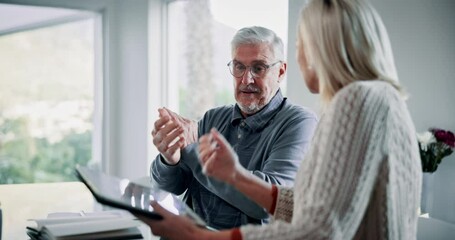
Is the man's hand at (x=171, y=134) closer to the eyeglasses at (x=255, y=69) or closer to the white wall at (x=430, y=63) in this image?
the eyeglasses at (x=255, y=69)

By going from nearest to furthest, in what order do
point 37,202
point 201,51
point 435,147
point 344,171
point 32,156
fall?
1. point 344,171
2. point 435,147
3. point 37,202
4. point 201,51
5. point 32,156

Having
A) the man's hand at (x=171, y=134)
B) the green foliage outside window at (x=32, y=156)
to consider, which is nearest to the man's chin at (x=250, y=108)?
the man's hand at (x=171, y=134)

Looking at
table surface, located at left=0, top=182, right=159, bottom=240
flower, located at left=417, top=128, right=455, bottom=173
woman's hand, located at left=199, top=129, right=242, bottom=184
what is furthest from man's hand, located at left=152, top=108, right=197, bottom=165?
flower, located at left=417, top=128, right=455, bottom=173

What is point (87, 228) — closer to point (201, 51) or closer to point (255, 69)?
point (255, 69)

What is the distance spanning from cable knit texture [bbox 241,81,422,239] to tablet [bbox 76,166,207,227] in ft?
0.68

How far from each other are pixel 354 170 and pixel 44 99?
12.3 ft

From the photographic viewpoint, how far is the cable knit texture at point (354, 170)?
945mm

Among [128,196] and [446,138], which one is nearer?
[128,196]

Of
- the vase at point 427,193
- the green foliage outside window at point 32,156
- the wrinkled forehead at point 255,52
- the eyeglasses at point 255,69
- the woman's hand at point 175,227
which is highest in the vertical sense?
the wrinkled forehead at point 255,52

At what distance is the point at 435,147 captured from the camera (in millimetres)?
2129

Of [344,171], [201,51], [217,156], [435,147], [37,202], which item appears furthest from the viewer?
[201,51]

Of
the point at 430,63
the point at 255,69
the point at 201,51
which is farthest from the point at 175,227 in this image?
the point at 201,51

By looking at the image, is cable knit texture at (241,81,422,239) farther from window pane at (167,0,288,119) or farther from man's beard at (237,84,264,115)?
window pane at (167,0,288,119)

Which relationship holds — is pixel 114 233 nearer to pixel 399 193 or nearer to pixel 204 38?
pixel 399 193
